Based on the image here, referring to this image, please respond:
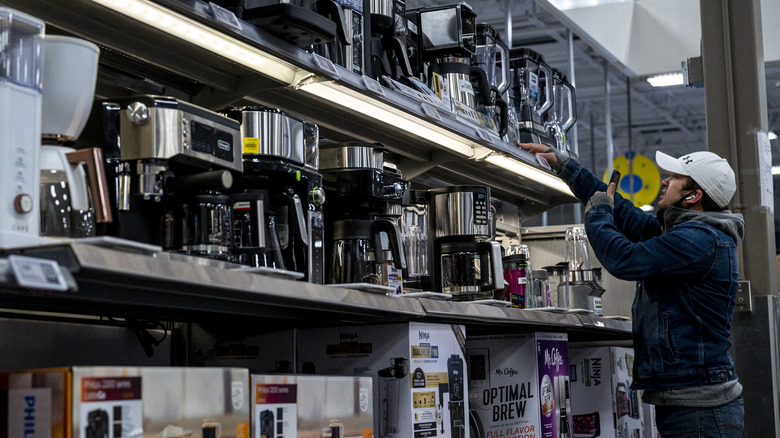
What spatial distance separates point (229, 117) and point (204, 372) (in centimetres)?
70

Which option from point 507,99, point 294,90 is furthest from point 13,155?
point 507,99

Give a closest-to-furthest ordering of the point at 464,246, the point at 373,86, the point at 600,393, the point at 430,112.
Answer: the point at 373,86 < the point at 430,112 < the point at 464,246 < the point at 600,393

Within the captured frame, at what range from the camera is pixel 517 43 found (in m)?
11.3

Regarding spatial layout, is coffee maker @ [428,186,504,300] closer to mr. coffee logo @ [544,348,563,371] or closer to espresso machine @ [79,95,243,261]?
mr. coffee logo @ [544,348,563,371]

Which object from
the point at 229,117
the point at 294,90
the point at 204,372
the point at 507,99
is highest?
the point at 507,99

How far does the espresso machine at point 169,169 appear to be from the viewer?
1883 millimetres

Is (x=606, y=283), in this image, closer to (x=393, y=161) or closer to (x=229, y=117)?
(x=393, y=161)

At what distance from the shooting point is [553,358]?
3.73 meters

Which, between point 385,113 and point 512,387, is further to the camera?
point 512,387

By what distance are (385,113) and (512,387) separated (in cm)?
126

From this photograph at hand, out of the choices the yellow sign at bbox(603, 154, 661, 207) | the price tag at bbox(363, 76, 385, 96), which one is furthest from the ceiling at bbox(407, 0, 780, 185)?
the price tag at bbox(363, 76, 385, 96)

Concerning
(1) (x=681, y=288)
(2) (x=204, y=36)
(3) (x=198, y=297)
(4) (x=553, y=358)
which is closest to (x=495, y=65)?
(4) (x=553, y=358)

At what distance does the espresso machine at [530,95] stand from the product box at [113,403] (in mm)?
2860

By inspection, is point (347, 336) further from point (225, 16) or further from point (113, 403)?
point (113, 403)
